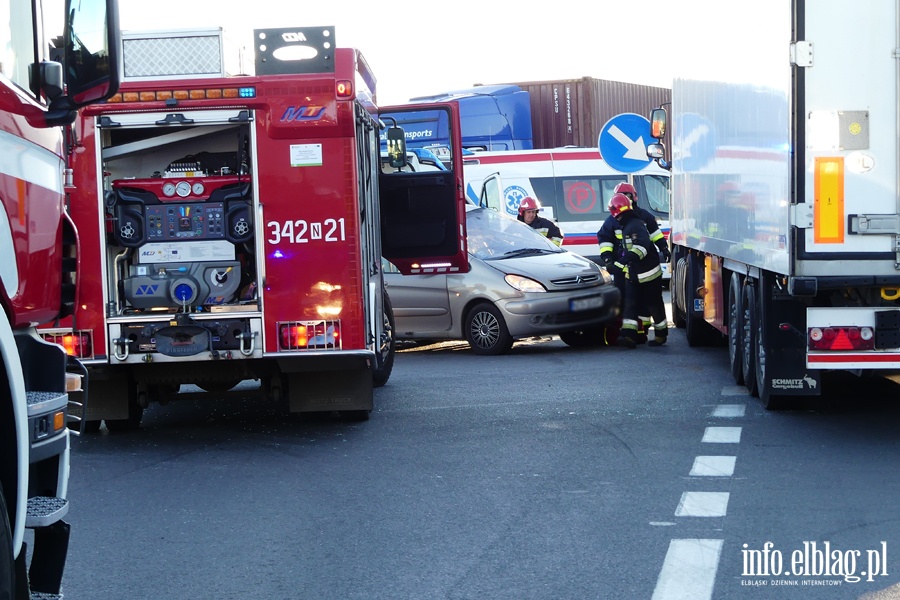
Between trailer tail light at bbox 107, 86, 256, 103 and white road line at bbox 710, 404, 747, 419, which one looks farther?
white road line at bbox 710, 404, 747, 419

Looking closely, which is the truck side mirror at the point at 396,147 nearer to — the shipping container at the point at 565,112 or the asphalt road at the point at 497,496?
the asphalt road at the point at 497,496

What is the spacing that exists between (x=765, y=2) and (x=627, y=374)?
176 inches

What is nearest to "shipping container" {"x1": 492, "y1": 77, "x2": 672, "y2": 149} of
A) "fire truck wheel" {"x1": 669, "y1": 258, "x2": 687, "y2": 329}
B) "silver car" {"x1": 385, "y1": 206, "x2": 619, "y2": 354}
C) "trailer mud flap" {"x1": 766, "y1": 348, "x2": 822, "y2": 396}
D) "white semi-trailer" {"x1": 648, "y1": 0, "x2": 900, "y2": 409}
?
"fire truck wheel" {"x1": 669, "y1": 258, "x2": 687, "y2": 329}

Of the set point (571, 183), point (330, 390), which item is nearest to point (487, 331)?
point (330, 390)

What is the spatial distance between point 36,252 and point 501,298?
10069mm

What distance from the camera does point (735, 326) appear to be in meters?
11.1

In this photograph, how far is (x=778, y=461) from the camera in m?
7.95

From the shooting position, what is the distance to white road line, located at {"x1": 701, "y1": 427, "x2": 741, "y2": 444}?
28.6ft

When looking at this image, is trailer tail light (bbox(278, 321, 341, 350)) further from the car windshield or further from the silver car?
the car windshield

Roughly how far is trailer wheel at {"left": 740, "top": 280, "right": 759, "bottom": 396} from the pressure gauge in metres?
4.19

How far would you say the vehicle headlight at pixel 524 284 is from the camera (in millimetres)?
14305

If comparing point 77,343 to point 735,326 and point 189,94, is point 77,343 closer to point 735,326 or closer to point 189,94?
point 189,94

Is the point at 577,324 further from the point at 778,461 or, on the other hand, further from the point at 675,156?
the point at 778,461

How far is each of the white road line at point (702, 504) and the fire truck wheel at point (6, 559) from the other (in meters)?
3.62
